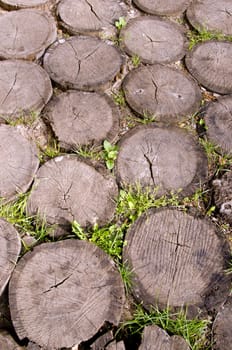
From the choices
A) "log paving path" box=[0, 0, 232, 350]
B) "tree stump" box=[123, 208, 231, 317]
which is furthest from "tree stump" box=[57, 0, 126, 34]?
"tree stump" box=[123, 208, 231, 317]

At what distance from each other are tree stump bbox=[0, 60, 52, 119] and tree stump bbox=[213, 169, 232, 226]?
1326 mm

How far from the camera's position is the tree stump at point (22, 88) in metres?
2.67

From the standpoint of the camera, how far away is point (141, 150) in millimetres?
2539

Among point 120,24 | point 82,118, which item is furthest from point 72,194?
point 120,24

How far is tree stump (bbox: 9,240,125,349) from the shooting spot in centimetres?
183

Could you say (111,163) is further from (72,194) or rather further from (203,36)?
(203,36)

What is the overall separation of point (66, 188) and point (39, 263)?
0.51 m

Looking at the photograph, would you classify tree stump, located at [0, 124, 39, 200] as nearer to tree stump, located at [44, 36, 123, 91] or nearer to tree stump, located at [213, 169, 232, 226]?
tree stump, located at [44, 36, 123, 91]

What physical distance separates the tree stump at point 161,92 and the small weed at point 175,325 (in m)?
1.35

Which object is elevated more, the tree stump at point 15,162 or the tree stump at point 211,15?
the tree stump at point 211,15

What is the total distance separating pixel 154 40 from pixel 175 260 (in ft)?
6.39

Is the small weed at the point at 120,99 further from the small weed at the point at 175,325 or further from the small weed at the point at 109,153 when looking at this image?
the small weed at the point at 175,325

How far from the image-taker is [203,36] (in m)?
3.33

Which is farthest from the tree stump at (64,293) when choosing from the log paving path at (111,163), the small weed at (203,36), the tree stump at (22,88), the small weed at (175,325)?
the small weed at (203,36)
